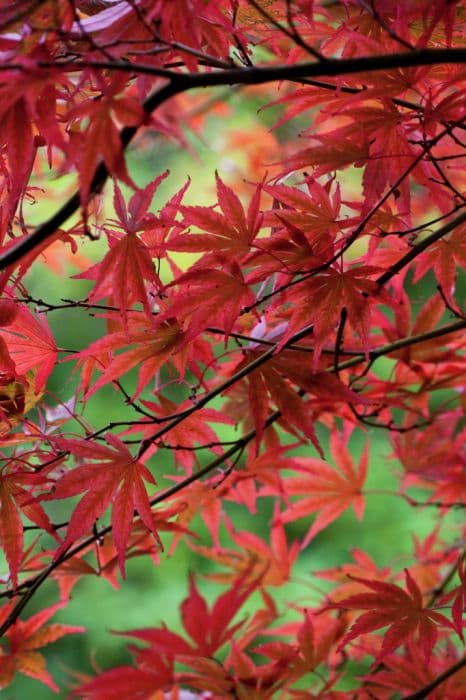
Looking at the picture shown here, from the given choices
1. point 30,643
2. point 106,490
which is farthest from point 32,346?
point 30,643

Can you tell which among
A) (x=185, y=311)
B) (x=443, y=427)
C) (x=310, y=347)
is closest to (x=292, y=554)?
(x=443, y=427)

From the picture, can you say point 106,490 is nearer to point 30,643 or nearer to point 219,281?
point 219,281

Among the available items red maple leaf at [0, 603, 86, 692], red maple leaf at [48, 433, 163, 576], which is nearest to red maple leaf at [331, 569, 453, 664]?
red maple leaf at [48, 433, 163, 576]

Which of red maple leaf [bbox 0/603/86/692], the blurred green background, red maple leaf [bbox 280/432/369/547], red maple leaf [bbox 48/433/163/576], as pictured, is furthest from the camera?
the blurred green background

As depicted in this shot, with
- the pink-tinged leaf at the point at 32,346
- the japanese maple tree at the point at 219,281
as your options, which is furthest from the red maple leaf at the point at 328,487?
the pink-tinged leaf at the point at 32,346

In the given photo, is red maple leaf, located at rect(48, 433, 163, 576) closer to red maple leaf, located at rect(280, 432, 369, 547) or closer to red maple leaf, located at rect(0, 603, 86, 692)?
red maple leaf, located at rect(0, 603, 86, 692)

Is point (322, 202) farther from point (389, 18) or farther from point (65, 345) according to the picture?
point (65, 345)

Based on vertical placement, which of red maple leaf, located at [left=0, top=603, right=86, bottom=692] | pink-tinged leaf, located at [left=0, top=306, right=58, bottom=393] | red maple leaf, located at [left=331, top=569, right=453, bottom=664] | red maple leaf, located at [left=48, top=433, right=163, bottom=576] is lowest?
red maple leaf, located at [left=0, top=603, right=86, bottom=692]

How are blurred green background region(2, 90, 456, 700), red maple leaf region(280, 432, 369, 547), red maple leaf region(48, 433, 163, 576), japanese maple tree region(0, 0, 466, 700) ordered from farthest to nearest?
blurred green background region(2, 90, 456, 700) → red maple leaf region(280, 432, 369, 547) → red maple leaf region(48, 433, 163, 576) → japanese maple tree region(0, 0, 466, 700)

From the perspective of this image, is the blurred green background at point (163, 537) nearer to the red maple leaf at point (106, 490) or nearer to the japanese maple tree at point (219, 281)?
the japanese maple tree at point (219, 281)

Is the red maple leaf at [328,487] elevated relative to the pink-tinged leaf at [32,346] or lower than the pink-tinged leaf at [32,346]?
lower

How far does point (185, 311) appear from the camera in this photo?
58cm

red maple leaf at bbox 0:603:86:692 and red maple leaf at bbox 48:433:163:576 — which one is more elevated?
red maple leaf at bbox 48:433:163:576

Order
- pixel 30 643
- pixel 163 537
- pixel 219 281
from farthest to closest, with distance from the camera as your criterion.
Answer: pixel 163 537 → pixel 30 643 → pixel 219 281
